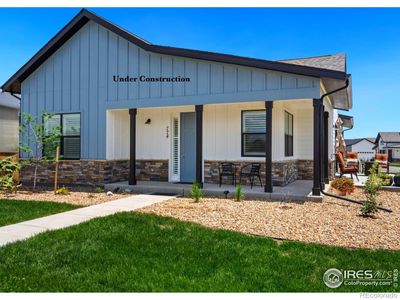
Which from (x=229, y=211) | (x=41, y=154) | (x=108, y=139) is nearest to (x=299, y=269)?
(x=229, y=211)

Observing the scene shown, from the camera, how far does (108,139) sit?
35.7ft

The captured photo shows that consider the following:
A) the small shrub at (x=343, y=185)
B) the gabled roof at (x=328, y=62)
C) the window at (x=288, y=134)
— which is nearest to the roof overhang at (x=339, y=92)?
the gabled roof at (x=328, y=62)

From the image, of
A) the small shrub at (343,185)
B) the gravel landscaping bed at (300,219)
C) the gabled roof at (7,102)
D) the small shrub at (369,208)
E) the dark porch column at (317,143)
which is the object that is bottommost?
the gravel landscaping bed at (300,219)

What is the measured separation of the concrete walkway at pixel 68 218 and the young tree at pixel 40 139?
13.3ft

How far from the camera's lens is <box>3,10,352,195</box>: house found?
363 inches

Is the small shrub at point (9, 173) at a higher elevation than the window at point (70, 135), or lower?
lower

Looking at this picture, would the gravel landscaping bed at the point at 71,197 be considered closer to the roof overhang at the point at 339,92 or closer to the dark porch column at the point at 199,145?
the dark porch column at the point at 199,145

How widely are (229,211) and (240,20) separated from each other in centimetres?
499

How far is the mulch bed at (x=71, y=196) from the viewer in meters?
8.28

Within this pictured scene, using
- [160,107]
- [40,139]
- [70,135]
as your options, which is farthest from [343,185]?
[40,139]

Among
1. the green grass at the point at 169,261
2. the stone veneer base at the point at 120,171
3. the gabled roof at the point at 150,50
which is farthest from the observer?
the stone veneer base at the point at 120,171

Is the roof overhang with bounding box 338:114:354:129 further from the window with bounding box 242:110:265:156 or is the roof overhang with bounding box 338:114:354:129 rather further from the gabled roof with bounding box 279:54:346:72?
the window with bounding box 242:110:265:156

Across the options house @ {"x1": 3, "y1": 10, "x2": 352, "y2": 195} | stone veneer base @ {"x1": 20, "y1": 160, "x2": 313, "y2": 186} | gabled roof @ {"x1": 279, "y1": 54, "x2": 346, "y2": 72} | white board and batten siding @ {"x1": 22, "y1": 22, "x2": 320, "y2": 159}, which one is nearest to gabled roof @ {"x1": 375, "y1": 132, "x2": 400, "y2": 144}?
house @ {"x1": 3, "y1": 10, "x2": 352, "y2": 195}

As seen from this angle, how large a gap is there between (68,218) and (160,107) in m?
4.97
